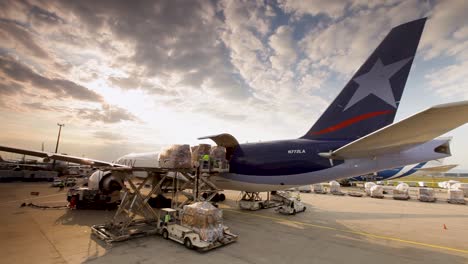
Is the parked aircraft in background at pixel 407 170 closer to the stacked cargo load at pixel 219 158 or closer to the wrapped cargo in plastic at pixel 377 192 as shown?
the wrapped cargo in plastic at pixel 377 192

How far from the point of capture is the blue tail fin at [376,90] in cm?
1106

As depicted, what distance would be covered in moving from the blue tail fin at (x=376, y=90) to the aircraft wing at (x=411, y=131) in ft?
6.42

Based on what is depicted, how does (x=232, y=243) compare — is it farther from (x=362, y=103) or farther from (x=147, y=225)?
(x=362, y=103)

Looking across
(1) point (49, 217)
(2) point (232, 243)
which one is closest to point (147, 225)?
(2) point (232, 243)

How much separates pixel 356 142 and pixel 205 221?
6.91m

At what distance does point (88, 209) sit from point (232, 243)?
12607 millimetres

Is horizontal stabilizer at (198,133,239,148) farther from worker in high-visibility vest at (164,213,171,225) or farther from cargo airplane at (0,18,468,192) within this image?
worker in high-visibility vest at (164,213,171,225)

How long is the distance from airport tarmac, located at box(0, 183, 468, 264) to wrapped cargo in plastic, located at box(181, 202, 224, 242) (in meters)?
0.62

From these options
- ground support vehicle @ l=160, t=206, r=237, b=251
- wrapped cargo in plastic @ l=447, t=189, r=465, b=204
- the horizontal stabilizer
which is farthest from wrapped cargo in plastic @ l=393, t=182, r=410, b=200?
ground support vehicle @ l=160, t=206, r=237, b=251

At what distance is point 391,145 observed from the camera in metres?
9.54

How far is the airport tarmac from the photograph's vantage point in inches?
318

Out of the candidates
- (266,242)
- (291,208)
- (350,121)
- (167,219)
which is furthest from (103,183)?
(350,121)

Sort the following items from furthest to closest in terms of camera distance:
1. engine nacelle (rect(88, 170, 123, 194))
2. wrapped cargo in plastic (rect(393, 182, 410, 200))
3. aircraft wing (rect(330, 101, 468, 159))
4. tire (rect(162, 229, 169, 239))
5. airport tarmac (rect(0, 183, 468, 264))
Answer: wrapped cargo in plastic (rect(393, 182, 410, 200))
engine nacelle (rect(88, 170, 123, 194))
tire (rect(162, 229, 169, 239))
airport tarmac (rect(0, 183, 468, 264))
aircraft wing (rect(330, 101, 468, 159))

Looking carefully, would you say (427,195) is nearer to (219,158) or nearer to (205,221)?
(219,158)
